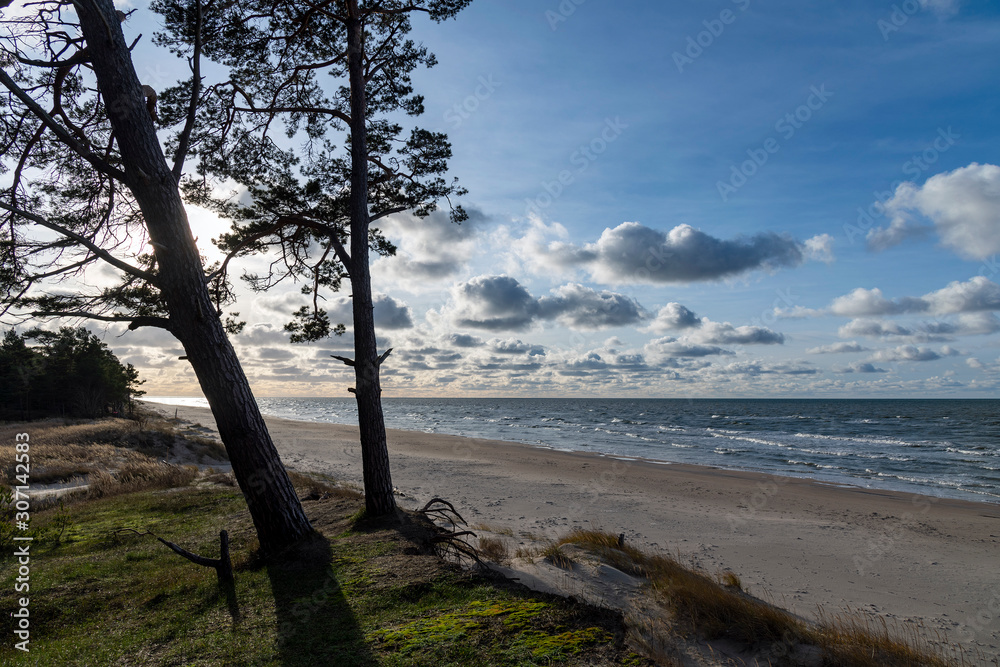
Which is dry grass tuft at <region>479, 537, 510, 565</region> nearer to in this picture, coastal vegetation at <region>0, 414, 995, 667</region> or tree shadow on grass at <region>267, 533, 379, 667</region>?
coastal vegetation at <region>0, 414, 995, 667</region>

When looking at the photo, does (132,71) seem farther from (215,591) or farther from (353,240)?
(215,591)

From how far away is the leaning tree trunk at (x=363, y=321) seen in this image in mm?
7336

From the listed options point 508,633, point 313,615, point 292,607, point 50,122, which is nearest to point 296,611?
point 292,607

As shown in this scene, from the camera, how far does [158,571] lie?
5309mm

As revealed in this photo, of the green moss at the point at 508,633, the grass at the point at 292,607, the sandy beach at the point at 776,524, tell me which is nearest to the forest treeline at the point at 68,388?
the sandy beach at the point at 776,524

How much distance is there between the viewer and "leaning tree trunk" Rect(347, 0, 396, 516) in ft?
24.1

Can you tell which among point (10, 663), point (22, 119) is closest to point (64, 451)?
point (22, 119)

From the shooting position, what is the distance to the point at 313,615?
4.00 m

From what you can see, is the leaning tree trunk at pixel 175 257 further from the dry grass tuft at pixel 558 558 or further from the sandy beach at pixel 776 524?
the sandy beach at pixel 776 524

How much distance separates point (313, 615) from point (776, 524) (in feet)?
40.0

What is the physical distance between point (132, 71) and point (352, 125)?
3.01 metres

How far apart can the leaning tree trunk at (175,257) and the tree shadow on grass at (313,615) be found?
70 cm

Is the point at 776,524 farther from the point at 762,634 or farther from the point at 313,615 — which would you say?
the point at 313,615

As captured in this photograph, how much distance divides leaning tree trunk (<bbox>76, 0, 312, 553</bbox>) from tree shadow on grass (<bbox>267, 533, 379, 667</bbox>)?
704 mm
